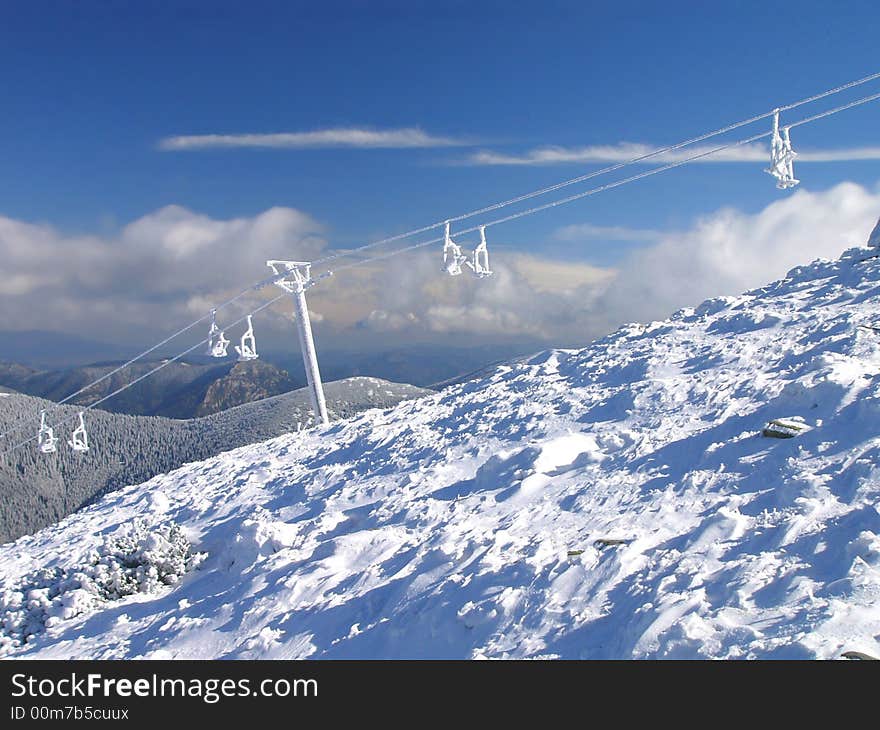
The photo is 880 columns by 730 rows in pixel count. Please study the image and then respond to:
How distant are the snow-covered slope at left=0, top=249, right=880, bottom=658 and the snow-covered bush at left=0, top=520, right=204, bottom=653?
274 millimetres

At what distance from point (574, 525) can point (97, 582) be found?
9.52m

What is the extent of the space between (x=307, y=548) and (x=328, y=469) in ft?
16.0

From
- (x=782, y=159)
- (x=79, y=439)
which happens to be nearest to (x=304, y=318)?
(x=79, y=439)

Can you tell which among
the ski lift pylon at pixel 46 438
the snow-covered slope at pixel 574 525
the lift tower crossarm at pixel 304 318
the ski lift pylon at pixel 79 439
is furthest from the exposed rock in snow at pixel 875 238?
the ski lift pylon at pixel 46 438

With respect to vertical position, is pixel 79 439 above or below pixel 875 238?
below

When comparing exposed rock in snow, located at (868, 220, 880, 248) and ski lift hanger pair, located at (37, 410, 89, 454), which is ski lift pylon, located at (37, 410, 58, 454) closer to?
ski lift hanger pair, located at (37, 410, 89, 454)

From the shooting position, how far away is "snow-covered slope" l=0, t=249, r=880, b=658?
700 cm

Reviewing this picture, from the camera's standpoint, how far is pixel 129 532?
1525cm

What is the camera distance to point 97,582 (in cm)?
1291

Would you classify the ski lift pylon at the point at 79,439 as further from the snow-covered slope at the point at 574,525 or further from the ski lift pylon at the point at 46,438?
the snow-covered slope at the point at 574,525

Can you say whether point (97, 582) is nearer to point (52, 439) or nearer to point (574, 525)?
point (574, 525)

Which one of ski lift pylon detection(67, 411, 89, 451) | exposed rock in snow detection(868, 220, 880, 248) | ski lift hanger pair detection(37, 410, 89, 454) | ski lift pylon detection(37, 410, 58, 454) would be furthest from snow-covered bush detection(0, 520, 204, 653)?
exposed rock in snow detection(868, 220, 880, 248)

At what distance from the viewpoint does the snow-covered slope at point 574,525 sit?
6996 millimetres

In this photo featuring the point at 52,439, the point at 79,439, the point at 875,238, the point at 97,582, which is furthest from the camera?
the point at 875,238
